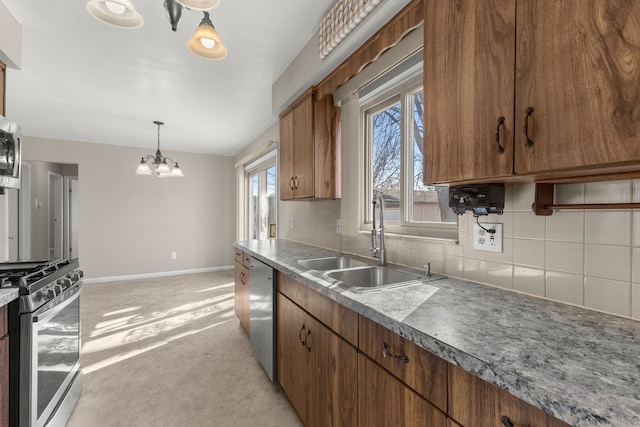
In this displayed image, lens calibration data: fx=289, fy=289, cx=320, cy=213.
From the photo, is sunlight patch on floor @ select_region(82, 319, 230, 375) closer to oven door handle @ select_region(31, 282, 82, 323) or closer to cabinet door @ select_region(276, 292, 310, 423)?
oven door handle @ select_region(31, 282, 82, 323)

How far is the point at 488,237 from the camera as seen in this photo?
48.6 inches

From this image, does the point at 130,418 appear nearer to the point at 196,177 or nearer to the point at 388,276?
the point at 388,276

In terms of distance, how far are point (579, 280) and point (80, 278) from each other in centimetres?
267

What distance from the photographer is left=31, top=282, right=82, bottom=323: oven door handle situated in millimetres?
1415

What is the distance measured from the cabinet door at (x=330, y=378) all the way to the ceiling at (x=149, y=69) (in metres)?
1.91

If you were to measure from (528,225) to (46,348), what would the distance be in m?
2.37

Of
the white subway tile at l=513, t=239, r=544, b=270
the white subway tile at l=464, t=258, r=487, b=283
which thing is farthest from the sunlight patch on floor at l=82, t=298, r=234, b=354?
the white subway tile at l=513, t=239, r=544, b=270

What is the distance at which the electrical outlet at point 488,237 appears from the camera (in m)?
1.20

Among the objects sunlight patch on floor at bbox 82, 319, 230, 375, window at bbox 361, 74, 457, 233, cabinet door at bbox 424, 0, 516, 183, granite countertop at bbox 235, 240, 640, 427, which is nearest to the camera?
granite countertop at bbox 235, 240, 640, 427

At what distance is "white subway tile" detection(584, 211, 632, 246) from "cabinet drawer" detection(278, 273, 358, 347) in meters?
0.83

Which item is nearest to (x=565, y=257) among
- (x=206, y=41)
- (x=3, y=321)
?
(x=206, y=41)

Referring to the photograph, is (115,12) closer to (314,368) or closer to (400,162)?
(400,162)

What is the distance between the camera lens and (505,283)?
1.17 metres

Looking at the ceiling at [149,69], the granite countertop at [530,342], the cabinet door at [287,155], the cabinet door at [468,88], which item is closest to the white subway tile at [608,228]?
the granite countertop at [530,342]
